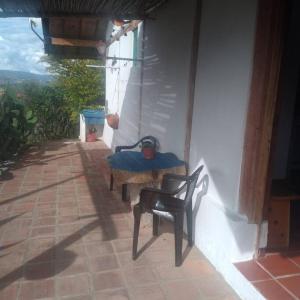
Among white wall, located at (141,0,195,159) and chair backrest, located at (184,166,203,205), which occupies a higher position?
white wall, located at (141,0,195,159)

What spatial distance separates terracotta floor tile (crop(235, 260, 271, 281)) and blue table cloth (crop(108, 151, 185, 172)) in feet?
4.68

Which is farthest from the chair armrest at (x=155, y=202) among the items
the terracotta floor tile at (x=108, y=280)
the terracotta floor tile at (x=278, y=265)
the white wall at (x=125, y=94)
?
the white wall at (x=125, y=94)

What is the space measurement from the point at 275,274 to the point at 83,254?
1856 millimetres

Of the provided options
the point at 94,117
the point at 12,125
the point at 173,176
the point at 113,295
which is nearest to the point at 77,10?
the point at 173,176

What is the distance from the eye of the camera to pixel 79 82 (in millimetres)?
11703

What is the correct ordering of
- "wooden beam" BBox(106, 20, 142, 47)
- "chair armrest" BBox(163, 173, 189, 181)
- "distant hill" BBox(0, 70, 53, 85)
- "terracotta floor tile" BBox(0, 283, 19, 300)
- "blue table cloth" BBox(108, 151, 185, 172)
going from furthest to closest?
1. "distant hill" BBox(0, 70, 53, 85)
2. "wooden beam" BBox(106, 20, 142, 47)
3. "blue table cloth" BBox(108, 151, 185, 172)
4. "chair armrest" BBox(163, 173, 189, 181)
5. "terracotta floor tile" BBox(0, 283, 19, 300)

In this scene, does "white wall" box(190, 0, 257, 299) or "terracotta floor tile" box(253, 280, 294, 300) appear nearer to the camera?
"terracotta floor tile" box(253, 280, 294, 300)

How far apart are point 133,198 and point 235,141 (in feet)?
7.76

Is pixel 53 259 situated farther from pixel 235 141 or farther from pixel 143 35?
pixel 143 35

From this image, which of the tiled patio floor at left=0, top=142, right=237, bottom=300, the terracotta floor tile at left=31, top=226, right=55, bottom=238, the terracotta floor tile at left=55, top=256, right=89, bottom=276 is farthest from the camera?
the terracotta floor tile at left=31, top=226, right=55, bottom=238

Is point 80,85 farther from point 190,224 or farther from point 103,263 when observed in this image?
point 103,263

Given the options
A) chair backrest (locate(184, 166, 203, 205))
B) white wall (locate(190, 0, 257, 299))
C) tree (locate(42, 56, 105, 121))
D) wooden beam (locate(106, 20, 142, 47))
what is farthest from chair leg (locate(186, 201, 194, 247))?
tree (locate(42, 56, 105, 121))

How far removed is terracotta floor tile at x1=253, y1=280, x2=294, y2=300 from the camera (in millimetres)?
2537

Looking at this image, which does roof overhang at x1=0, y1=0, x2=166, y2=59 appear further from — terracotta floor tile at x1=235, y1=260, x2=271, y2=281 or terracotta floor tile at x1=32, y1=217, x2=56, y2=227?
terracotta floor tile at x1=235, y1=260, x2=271, y2=281
